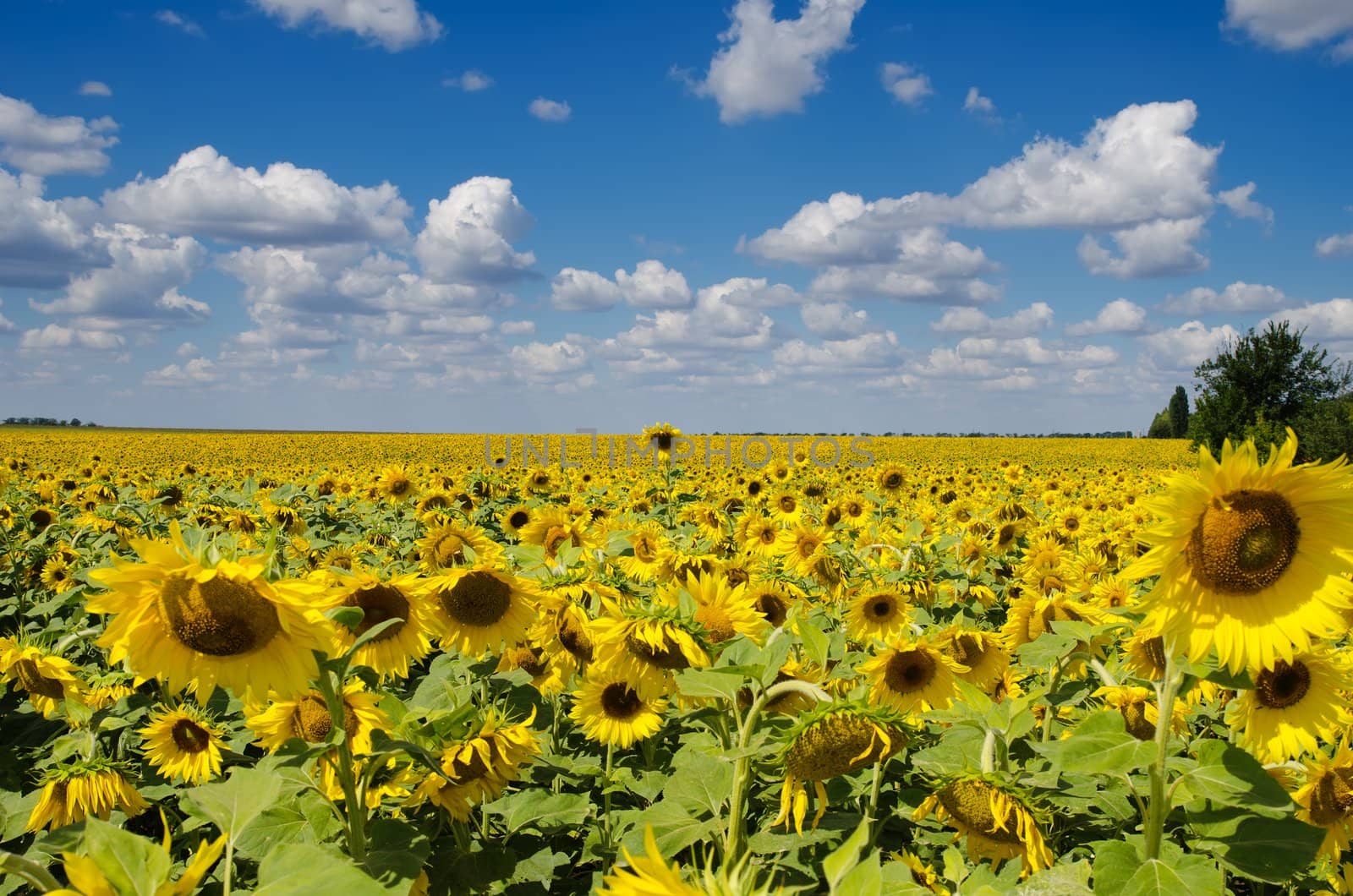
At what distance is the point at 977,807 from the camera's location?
2051 millimetres

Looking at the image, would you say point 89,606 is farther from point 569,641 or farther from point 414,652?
point 569,641

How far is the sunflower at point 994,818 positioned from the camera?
198cm

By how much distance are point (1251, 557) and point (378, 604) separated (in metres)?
2.24

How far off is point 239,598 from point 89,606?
0.93ft

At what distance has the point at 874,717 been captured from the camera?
177 cm

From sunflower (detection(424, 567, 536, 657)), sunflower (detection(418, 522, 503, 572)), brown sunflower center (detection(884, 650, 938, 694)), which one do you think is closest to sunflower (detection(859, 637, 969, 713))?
brown sunflower center (detection(884, 650, 938, 694))

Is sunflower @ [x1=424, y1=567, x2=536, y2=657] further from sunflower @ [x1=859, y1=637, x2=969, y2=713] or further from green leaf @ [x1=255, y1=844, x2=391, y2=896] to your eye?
green leaf @ [x1=255, y1=844, x2=391, y2=896]

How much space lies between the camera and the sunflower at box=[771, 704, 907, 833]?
1.74 meters

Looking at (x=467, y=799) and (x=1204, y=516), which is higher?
(x=1204, y=516)

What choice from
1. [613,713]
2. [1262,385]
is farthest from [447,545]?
[1262,385]

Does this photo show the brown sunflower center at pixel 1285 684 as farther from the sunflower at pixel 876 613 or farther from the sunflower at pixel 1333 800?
the sunflower at pixel 876 613

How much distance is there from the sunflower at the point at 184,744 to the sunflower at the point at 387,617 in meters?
0.80

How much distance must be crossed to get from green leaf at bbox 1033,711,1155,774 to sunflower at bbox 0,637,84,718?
3486mm

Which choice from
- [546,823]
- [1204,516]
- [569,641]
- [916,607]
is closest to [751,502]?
[916,607]
